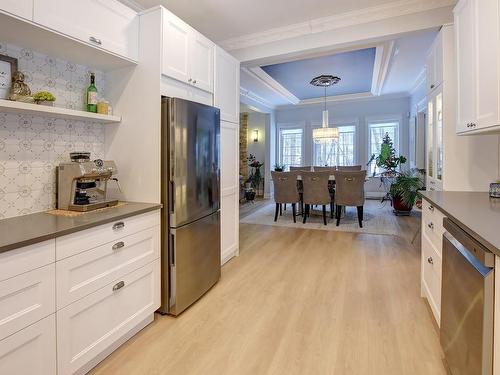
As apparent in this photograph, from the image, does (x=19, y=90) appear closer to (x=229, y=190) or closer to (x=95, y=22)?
(x=95, y=22)

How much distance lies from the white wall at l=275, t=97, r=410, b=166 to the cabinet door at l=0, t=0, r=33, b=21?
747 centimetres

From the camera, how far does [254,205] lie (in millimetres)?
7254

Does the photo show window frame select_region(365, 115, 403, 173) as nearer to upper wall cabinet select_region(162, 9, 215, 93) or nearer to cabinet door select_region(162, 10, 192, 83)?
upper wall cabinet select_region(162, 9, 215, 93)

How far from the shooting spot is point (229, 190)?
3.17 metres

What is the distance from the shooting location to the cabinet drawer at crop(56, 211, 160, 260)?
1406 millimetres

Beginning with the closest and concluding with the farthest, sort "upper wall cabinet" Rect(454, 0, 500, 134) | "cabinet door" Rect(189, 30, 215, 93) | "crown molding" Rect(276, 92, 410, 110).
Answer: "upper wall cabinet" Rect(454, 0, 500, 134), "cabinet door" Rect(189, 30, 215, 93), "crown molding" Rect(276, 92, 410, 110)

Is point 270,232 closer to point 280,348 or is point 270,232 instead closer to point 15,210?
point 280,348

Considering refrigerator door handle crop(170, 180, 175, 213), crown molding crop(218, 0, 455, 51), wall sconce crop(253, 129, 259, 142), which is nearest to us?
refrigerator door handle crop(170, 180, 175, 213)

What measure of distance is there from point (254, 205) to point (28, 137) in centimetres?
566

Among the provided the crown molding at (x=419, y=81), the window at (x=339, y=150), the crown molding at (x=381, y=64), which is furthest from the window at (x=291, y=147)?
the crown molding at (x=419, y=81)

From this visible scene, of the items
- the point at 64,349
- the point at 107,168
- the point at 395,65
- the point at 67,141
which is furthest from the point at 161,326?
the point at 395,65

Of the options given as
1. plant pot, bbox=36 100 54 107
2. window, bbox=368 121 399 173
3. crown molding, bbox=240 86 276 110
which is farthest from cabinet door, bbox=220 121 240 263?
window, bbox=368 121 399 173

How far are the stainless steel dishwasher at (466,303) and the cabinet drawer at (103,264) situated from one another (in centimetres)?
176

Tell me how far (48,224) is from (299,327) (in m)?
1.67
